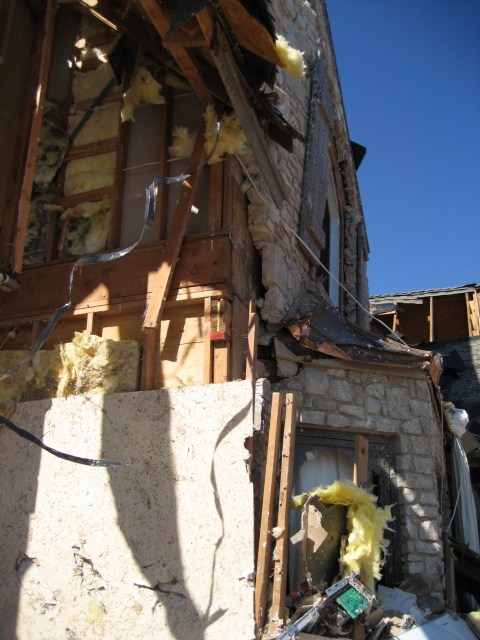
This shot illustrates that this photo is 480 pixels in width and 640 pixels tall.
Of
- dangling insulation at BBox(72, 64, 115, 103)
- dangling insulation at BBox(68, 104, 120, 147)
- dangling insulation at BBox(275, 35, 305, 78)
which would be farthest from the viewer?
dangling insulation at BBox(72, 64, 115, 103)

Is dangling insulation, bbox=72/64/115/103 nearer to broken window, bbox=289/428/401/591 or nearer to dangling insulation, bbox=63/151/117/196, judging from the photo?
dangling insulation, bbox=63/151/117/196

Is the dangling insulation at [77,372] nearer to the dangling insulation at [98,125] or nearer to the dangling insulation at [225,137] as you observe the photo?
the dangling insulation at [225,137]

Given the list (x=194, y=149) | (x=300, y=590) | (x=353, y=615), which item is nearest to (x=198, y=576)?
(x=300, y=590)

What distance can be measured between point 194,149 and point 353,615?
4.29 metres

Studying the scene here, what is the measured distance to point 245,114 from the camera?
18.3 feet

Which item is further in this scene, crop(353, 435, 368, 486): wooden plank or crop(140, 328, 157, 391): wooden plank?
crop(140, 328, 157, 391): wooden plank

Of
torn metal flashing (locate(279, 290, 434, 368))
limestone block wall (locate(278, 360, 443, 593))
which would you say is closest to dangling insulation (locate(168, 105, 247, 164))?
torn metal flashing (locate(279, 290, 434, 368))

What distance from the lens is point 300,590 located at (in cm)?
455

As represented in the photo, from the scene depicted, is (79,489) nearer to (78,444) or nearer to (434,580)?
(78,444)

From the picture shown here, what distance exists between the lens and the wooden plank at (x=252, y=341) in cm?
514

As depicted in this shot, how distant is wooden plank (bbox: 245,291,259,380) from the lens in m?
5.14

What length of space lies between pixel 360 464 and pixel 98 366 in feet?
7.98

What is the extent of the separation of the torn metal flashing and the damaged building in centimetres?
3

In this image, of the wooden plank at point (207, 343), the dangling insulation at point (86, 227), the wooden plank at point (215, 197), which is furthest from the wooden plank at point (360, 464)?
the dangling insulation at point (86, 227)
